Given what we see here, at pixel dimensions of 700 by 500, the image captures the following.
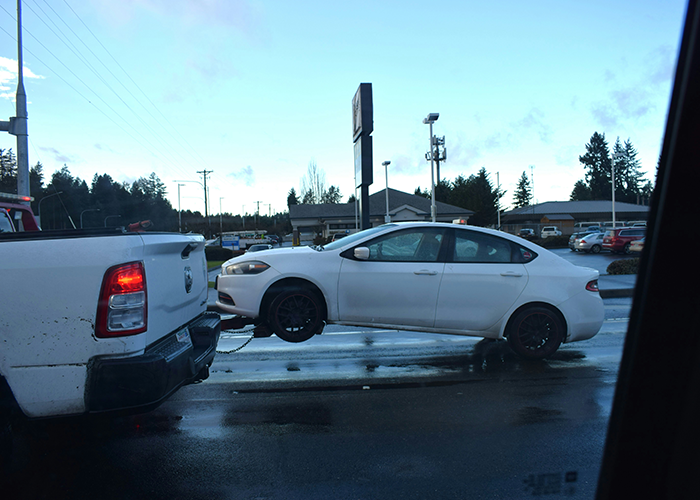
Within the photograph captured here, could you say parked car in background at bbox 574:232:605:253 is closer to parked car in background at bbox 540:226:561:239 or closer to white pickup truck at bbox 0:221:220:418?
parked car in background at bbox 540:226:561:239

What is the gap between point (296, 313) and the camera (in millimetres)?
5738

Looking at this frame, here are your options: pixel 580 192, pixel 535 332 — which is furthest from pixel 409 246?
pixel 580 192

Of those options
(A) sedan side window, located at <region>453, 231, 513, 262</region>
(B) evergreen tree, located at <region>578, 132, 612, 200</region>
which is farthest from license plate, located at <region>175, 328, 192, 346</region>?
(B) evergreen tree, located at <region>578, 132, 612, 200</region>

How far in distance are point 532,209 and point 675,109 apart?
270 feet

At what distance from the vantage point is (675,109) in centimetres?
137

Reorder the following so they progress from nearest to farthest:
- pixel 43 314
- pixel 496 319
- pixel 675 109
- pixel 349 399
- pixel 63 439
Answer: pixel 675 109 → pixel 43 314 → pixel 63 439 → pixel 349 399 → pixel 496 319

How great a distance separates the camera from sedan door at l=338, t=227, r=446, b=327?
567cm

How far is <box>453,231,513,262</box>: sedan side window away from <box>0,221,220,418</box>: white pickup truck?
3.82 metres

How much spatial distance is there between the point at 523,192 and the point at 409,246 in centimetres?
10438

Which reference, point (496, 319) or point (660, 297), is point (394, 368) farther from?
point (660, 297)

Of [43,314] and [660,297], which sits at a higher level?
[660,297]

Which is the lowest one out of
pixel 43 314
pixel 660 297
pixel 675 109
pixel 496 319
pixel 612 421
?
pixel 496 319

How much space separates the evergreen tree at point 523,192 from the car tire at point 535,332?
340ft

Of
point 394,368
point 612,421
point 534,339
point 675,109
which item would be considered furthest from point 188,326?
point 534,339
